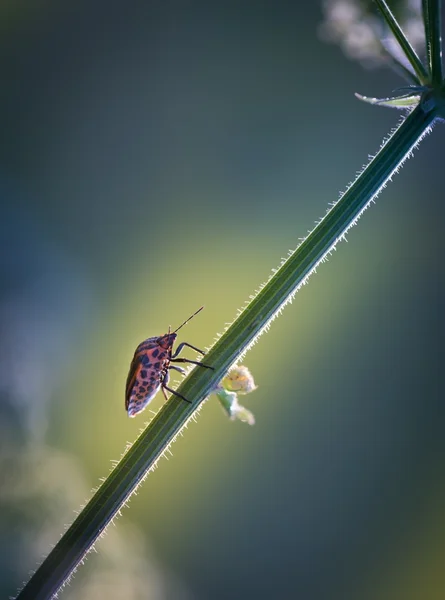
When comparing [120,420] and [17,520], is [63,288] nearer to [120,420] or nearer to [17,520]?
[120,420]

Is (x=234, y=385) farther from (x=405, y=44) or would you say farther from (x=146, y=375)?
(x=405, y=44)

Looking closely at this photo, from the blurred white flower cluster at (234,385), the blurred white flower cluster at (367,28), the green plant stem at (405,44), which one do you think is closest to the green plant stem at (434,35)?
the green plant stem at (405,44)

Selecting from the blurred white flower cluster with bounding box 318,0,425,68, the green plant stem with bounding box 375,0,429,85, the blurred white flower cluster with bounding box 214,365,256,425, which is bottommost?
the blurred white flower cluster with bounding box 214,365,256,425

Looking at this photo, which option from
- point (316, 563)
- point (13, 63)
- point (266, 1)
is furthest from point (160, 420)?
point (266, 1)

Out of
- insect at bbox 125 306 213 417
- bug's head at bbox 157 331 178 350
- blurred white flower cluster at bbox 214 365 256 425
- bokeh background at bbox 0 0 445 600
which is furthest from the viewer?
bokeh background at bbox 0 0 445 600

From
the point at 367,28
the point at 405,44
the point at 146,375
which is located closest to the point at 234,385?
the point at 146,375

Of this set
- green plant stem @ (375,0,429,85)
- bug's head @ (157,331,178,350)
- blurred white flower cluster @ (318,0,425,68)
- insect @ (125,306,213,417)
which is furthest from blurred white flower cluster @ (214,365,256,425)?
blurred white flower cluster @ (318,0,425,68)

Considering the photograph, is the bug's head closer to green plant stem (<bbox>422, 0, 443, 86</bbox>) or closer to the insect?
the insect

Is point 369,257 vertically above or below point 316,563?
above
